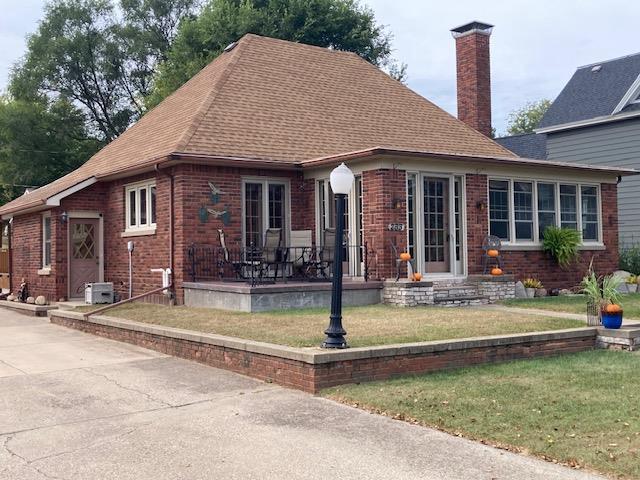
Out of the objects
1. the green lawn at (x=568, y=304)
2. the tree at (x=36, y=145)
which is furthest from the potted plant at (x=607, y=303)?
the tree at (x=36, y=145)

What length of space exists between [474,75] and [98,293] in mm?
14651

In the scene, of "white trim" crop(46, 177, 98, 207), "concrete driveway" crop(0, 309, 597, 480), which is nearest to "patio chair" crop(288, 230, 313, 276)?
"white trim" crop(46, 177, 98, 207)

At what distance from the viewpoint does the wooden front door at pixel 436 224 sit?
1513cm

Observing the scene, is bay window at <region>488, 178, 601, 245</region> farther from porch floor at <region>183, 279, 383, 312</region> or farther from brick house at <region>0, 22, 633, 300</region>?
porch floor at <region>183, 279, 383, 312</region>

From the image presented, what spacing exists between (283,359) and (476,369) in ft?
7.84

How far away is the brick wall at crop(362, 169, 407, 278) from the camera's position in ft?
46.5

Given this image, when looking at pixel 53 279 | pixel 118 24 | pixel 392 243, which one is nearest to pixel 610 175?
pixel 392 243

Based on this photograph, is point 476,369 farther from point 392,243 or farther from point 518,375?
point 392,243

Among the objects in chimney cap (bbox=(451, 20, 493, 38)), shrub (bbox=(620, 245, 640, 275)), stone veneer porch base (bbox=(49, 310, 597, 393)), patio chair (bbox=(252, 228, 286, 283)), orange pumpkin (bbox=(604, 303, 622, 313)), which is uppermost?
chimney cap (bbox=(451, 20, 493, 38))

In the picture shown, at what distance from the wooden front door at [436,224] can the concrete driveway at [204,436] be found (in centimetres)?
722

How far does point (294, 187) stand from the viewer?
16578 mm

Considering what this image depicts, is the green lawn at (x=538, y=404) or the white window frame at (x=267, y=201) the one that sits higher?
the white window frame at (x=267, y=201)

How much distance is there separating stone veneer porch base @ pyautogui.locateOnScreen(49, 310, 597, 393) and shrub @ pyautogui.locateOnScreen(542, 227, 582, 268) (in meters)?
6.82

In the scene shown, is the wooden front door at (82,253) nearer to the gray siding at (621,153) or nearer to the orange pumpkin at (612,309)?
the orange pumpkin at (612,309)
